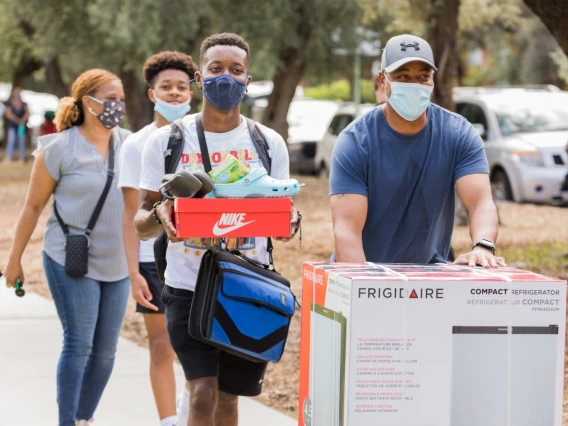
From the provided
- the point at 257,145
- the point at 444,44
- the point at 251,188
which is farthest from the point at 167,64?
the point at 444,44

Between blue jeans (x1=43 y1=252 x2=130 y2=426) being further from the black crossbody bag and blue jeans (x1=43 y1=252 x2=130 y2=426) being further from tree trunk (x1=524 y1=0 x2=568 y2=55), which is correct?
tree trunk (x1=524 y1=0 x2=568 y2=55)

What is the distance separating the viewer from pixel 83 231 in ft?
17.6

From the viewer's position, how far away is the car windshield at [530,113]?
55.9 ft

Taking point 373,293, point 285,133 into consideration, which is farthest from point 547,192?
point 373,293

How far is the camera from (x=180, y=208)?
3.43m

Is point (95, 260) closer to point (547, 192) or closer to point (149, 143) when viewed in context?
point (149, 143)

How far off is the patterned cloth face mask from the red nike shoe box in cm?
207

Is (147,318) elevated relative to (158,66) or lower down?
lower down

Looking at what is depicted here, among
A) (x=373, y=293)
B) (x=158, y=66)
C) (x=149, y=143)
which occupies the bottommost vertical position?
(x=373, y=293)

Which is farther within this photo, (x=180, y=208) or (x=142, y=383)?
(x=142, y=383)

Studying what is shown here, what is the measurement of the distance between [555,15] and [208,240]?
5.96 metres

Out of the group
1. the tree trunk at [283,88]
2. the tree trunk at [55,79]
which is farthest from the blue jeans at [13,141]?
the tree trunk at [283,88]

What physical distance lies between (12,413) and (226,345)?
9.36 feet

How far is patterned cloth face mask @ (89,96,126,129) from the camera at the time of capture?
5398mm
